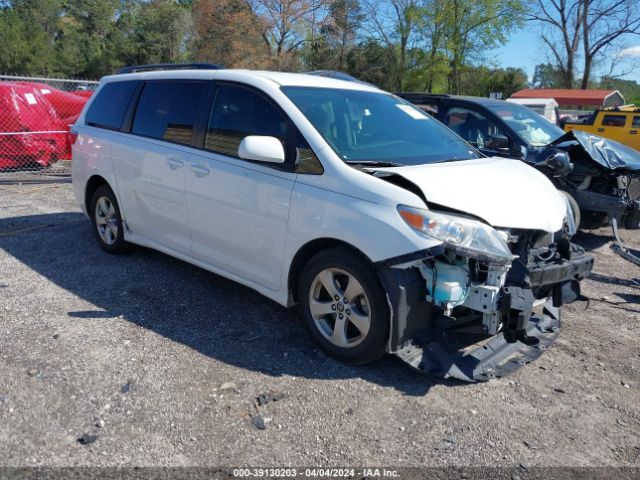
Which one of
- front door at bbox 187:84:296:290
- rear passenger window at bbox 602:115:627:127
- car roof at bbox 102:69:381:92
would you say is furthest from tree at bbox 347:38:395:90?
front door at bbox 187:84:296:290

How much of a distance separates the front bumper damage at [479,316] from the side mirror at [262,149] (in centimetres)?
106

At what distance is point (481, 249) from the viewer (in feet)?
10.5

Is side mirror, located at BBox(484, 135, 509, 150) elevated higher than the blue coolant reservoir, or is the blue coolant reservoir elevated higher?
side mirror, located at BBox(484, 135, 509, 150)

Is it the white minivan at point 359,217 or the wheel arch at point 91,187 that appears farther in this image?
the wheel arch at point 91,187

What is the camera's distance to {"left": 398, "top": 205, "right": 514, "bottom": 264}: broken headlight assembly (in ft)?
10.5

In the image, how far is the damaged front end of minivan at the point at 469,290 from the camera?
10.6 feet

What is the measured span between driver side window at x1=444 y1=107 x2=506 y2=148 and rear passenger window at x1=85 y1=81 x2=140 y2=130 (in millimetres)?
4219

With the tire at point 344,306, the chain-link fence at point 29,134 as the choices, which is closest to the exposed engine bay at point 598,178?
the tire at point 344,306

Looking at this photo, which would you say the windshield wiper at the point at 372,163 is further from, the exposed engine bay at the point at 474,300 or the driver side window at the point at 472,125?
the driver side window at the point at 472,125

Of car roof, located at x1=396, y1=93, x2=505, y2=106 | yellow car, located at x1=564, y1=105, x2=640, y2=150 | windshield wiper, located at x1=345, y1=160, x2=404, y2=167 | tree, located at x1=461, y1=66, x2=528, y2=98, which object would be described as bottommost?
windshield wiper, located at x1=345, y1=160, x2=404, y2=167

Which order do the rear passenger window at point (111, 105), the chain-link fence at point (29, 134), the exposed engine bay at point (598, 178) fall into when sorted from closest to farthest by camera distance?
the rear passenger window at point (111, 105) < the exposed engine bay at point (598, 178) < the chain-link fence at point (29, 134)

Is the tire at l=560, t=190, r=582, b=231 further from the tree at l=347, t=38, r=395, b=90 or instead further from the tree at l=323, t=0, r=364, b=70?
the tree at l=347, t=38, r=395, b=90

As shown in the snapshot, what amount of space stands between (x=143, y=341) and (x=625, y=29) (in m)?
52.0

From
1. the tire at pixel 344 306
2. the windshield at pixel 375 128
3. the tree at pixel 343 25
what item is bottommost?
the tire at pixel 344 306
